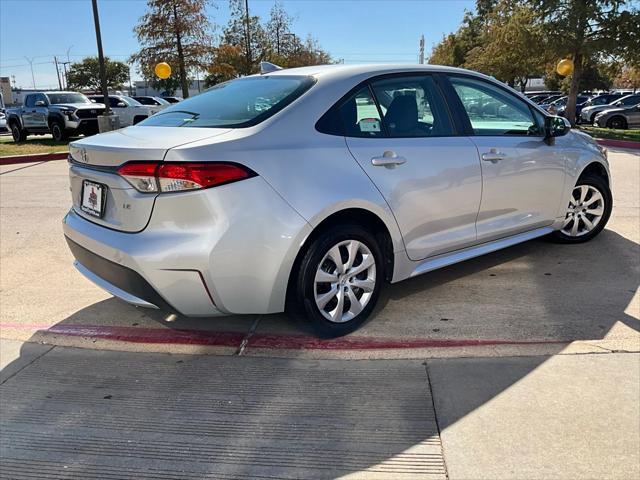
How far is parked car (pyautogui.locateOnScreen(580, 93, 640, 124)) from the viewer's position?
24.3 m

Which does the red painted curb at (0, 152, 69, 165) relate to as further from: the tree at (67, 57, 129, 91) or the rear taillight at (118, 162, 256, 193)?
the tree at (67, 57, 129, 91)

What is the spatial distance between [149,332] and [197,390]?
0.89m

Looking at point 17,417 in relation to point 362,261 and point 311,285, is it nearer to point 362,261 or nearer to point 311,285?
point 311,285

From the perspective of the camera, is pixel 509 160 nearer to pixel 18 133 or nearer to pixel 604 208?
pixel 604 208

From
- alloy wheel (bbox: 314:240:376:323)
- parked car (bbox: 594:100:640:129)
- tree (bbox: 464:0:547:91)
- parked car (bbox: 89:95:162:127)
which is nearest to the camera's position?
alloy wheel (bbox: 314:240:376:323)

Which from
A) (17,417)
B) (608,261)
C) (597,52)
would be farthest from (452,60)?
(17,417)

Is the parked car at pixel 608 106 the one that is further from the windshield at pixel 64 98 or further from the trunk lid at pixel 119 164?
the trunk lid at pixel 119 164

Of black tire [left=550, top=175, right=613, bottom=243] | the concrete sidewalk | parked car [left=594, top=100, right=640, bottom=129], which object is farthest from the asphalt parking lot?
parked car [left=594, top=100, right=640, bottom=129]

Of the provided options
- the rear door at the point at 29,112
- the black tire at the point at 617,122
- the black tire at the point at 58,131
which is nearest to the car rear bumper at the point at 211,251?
the black tire at the point at 58,131

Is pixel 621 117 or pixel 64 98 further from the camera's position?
pixel 621 117

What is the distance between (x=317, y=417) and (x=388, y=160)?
64.9 inches

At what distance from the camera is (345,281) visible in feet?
11.2

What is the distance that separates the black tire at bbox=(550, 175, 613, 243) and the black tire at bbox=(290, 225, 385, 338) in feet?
8.31

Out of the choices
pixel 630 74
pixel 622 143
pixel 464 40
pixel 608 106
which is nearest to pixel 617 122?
pixel 608 106
